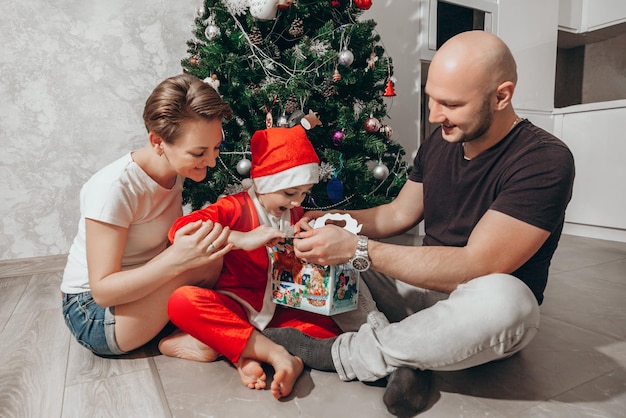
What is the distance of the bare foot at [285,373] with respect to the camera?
0.90m

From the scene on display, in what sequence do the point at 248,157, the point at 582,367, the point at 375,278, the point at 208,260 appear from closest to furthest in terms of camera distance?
the point at 208,260 < the point at 582,367 < the point at 375,278 < the point at 248,157

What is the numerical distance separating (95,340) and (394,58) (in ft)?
7.32

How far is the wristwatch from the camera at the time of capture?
0.97 m

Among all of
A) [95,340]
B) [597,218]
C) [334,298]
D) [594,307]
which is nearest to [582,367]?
[594,307]

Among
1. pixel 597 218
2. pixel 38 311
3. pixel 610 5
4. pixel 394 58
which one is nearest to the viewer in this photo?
pixel 38 311

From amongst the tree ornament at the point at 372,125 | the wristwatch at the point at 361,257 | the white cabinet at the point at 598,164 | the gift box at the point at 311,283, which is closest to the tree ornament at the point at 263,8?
the tree ornament at the point at 372,125

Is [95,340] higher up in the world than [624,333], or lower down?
higher up

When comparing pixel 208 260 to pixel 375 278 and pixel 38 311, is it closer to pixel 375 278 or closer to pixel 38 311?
pixel 375 278

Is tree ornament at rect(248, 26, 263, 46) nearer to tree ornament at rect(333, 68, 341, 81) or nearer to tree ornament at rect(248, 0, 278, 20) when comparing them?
tree ornament at rect(248, 0, 278, 20)

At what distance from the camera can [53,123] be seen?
6.55ft

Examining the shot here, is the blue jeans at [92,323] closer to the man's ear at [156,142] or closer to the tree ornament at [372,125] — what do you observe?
the man's ear at [156,142]

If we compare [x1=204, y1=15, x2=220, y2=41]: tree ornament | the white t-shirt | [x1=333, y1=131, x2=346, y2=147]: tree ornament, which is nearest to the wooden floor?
the white t-shirt

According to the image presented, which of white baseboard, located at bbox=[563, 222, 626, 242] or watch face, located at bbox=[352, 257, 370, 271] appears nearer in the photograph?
watch face, located at bbox=[352, 257, 370, 271]

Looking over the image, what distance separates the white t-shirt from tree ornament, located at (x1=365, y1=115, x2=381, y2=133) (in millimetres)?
867
